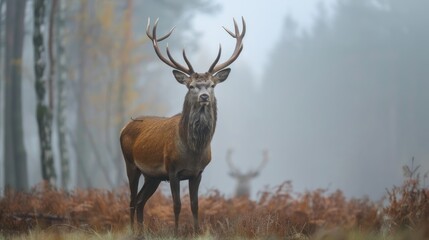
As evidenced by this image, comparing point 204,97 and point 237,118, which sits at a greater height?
point 237,118

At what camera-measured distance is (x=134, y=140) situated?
910cm

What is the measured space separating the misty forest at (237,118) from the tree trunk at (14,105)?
44 millimetres

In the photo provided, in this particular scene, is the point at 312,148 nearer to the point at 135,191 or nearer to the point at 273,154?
the point at 273,154

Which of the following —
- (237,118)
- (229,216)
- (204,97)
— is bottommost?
(229,216)

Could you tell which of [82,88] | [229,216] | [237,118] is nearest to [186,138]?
[229,216]

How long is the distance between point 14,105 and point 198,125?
1266cm

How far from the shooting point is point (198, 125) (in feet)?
25.8

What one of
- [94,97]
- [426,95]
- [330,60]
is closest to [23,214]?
[94,97]

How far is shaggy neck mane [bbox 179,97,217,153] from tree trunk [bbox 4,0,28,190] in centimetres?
1101

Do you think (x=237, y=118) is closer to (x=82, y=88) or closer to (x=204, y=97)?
(x=82, y=88)

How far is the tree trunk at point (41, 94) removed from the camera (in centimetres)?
1355

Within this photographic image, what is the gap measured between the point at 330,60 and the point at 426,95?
22163mm

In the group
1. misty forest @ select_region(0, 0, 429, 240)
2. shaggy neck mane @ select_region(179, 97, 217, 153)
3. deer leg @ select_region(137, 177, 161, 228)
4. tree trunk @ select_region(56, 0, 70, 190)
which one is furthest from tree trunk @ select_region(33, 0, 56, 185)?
shaggy neck mane @ select_region(179, 97, 217, 153)

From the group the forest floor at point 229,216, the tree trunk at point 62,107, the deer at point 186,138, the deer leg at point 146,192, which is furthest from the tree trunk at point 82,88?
the deer at point 186,138
